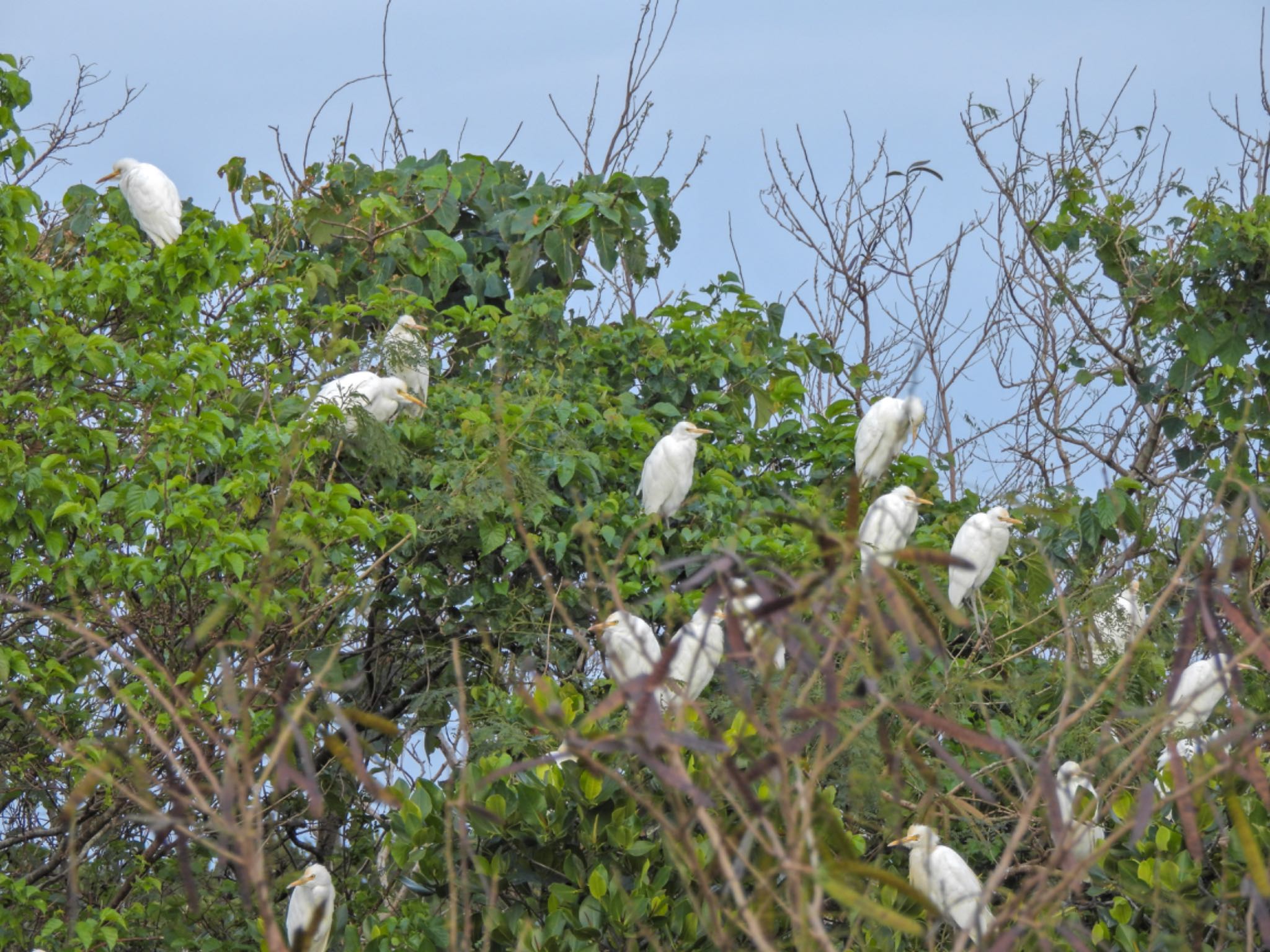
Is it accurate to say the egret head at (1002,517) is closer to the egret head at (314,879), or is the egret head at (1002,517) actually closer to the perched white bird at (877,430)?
the perched white bird at (877,430)

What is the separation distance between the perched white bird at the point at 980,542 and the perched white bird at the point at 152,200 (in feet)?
9.53

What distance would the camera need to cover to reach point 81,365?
328 centimetres

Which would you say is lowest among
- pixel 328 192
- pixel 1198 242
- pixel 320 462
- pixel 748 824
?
pixel 748 824

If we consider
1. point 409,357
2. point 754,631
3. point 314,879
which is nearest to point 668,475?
point 409,357

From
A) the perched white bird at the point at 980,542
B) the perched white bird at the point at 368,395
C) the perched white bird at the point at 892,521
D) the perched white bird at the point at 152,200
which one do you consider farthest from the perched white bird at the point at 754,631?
the perched white bird at the point at 152,200

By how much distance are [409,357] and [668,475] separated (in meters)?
0.85

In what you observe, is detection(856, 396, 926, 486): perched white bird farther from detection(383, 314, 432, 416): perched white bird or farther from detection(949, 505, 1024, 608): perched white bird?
detection(383, 314, 432, 416): perched white bird

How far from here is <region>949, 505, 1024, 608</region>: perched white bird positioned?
440cm

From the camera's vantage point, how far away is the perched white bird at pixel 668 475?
4293 millimetres

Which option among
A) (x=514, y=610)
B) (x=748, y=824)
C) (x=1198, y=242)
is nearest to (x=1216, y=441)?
(x=1198, y=242)

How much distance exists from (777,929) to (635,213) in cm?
307

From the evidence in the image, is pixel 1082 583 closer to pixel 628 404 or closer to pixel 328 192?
pixel 628 404

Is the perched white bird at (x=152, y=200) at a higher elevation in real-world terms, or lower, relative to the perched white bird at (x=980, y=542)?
higher

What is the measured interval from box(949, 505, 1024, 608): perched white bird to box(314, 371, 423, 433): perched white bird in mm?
1673
